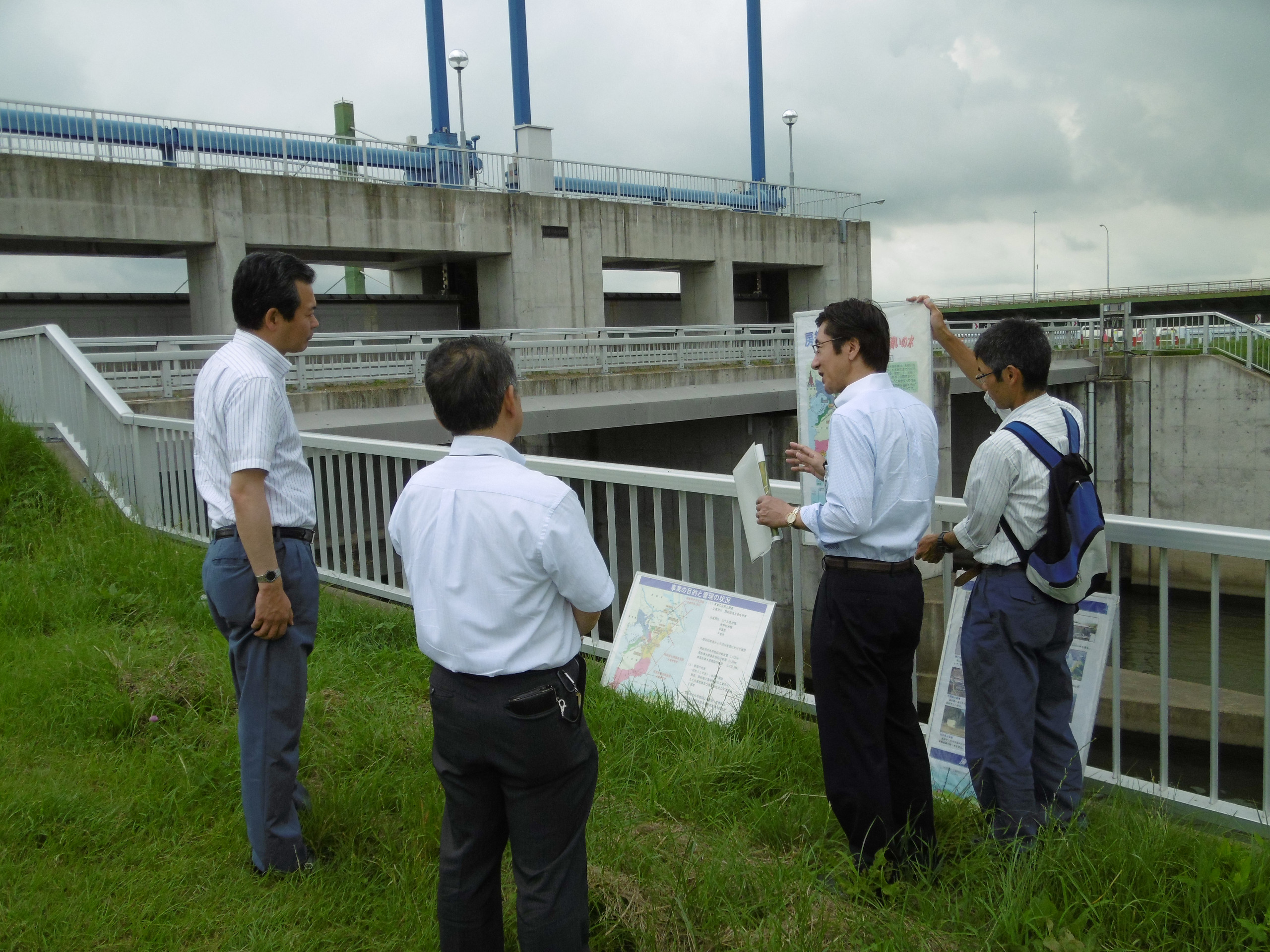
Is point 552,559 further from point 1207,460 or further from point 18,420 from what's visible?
point 1207,460

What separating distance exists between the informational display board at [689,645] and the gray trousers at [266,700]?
1.83m

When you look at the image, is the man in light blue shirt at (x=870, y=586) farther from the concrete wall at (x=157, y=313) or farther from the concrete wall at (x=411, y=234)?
the concrete wall at (x=157, y=313)

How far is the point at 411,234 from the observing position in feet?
86.7

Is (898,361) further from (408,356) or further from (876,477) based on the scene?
(408,356)

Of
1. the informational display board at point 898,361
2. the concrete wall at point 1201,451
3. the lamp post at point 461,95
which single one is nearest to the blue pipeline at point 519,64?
the lamp post at point 461,95

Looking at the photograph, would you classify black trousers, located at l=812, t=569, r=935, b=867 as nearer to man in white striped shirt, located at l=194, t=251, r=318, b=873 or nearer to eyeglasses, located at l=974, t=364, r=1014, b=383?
eyeglasses, located at l=974, t=364, r=1014, b=383

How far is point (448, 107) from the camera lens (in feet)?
106

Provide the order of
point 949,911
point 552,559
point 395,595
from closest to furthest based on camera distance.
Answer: point 552,559 < point 949,911 < point 395,595

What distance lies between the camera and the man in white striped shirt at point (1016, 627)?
3.20 m

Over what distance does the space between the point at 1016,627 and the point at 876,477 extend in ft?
2.22

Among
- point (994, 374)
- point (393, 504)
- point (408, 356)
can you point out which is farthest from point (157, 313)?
point (994, 374)

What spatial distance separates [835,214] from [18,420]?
1290 inches

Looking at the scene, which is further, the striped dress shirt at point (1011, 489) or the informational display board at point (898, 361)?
the informational display board at point (898, 361)

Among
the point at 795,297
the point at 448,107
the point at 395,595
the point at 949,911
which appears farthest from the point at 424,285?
the point at 949,911
